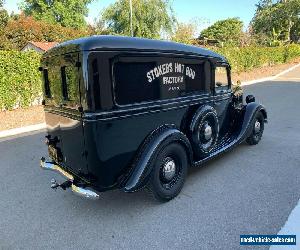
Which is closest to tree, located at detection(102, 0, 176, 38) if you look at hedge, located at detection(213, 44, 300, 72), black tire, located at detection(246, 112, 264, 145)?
hedge, located at detection(213, 44, 300, 72)

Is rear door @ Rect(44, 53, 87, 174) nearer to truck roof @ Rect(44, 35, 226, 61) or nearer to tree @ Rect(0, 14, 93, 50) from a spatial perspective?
truck roof @ Rect(44, 35, 226, 61)

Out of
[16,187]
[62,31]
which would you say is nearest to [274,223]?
[16,187]

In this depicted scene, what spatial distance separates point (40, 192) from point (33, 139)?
3.24m

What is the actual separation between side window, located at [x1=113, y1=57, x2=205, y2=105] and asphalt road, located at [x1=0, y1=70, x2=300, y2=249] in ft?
4.77

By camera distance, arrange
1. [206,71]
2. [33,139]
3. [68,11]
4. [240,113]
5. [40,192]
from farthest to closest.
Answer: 1. [68,11]
2. [33,139]
3. [240,113]
4. [206,71]
5. [40,192]

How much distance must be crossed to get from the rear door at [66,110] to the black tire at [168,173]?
918 millimetres

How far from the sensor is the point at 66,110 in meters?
3.72

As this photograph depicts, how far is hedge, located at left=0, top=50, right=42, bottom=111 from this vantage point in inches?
401

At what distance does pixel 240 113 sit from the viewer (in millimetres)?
5848

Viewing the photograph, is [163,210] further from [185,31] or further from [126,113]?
[185,31]

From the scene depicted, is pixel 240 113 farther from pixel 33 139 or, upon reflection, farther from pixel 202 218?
pixel 33 139

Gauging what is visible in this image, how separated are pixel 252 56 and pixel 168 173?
80.9ft

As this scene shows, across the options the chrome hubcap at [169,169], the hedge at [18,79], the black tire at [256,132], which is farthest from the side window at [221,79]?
the hedge at [18,79]

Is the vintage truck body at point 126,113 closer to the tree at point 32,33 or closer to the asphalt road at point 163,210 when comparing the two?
the asphalt road at point 163,210
